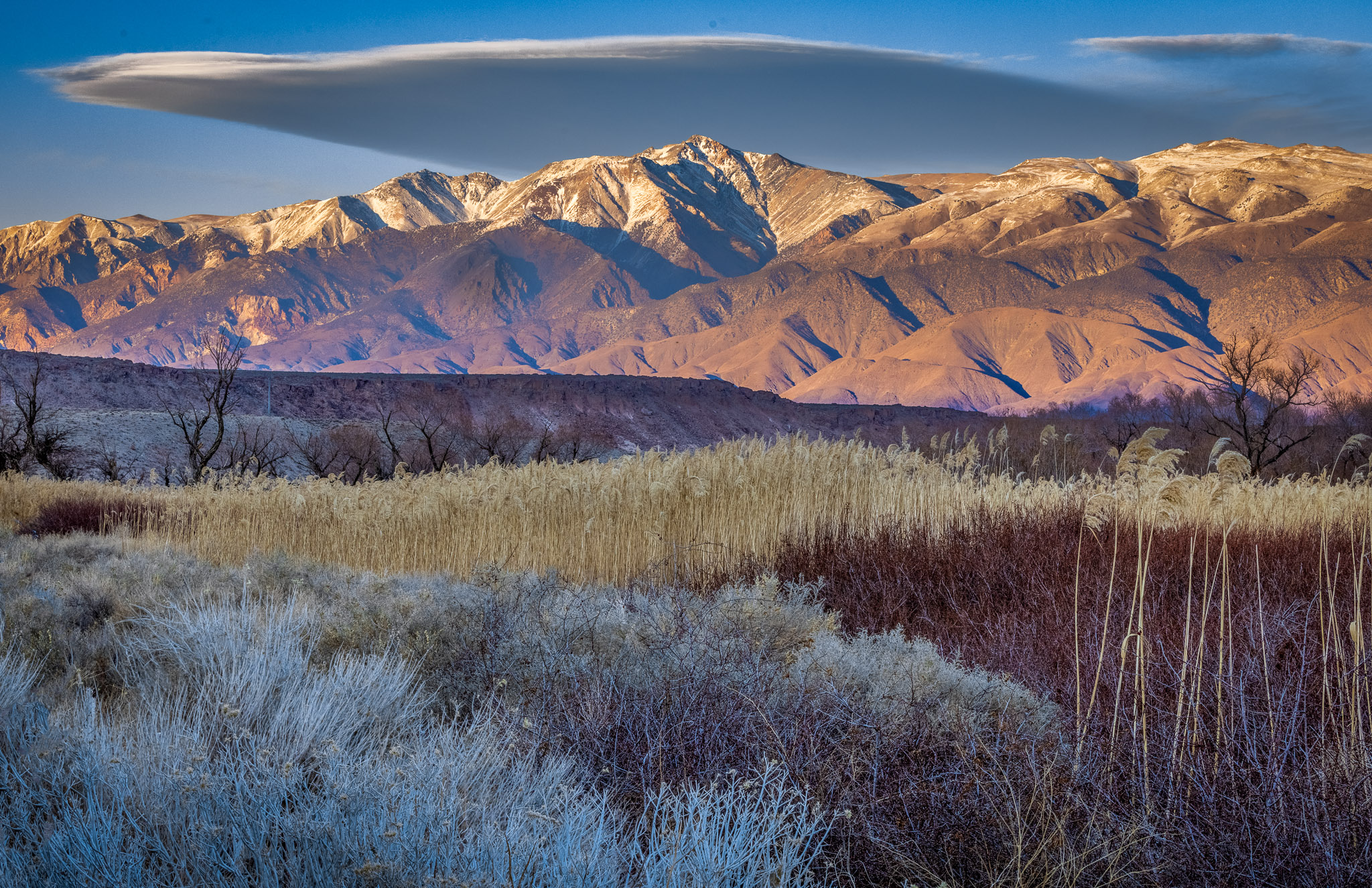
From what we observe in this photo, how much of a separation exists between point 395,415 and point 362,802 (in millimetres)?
50806

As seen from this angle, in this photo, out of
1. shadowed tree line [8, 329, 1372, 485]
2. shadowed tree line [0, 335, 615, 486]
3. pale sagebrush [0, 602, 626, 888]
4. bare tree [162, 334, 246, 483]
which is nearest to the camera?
pale sagebrush [0, 602, 626, 888]

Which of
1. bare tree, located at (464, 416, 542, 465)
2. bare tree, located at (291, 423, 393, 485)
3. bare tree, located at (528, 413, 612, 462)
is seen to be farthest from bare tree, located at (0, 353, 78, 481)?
bare tree, located at (528, 413, 612, 462)

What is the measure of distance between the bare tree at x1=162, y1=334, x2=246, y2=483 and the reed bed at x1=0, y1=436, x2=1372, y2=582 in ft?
10.3

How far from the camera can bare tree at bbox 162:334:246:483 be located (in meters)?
17.6

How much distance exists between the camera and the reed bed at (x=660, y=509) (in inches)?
305

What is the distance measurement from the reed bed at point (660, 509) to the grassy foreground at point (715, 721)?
54 cm

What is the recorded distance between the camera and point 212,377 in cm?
5328

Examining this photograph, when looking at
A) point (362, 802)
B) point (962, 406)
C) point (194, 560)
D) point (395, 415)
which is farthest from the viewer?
point (962, 406)

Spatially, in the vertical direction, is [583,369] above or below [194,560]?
below

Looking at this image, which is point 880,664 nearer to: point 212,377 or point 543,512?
point 543,512

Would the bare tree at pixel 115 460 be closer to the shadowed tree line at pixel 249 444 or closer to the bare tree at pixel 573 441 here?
the shadowed tree line at pixel 249 444

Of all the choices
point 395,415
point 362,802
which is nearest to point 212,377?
point 395,415

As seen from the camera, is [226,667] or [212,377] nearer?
[226,667]

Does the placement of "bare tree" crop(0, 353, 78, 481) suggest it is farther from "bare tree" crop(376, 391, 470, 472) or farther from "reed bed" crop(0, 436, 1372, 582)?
"reed bed" crop(0, 436, 1372, 582)
